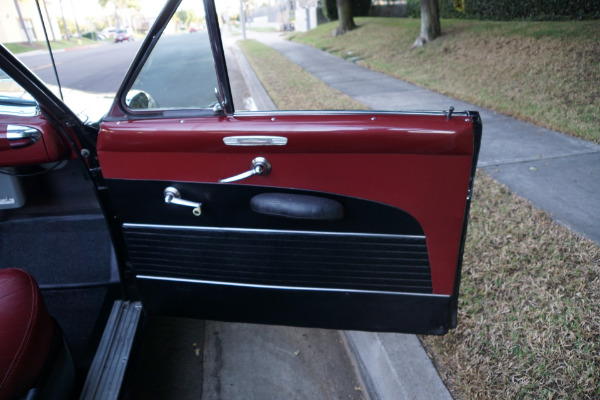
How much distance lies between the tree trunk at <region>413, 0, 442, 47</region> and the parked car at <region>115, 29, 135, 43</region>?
10548mm

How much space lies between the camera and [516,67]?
7762 millimetres

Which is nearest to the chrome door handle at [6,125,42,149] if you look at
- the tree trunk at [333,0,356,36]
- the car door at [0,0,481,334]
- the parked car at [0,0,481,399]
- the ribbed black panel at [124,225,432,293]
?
the parked car at [0,0,481,399]

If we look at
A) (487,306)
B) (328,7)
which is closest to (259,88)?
(487,306)

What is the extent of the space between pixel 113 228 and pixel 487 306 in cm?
201

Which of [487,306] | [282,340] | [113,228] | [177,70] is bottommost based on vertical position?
[282,340]

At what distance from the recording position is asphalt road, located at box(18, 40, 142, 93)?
6.40 ft

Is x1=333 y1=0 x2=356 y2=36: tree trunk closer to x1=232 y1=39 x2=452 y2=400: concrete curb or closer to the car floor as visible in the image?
the car floor

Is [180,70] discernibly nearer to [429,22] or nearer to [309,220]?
[309,220]

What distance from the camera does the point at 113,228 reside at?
2.15 m

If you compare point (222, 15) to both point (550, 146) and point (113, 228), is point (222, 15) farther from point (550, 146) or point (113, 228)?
point (550, 146)

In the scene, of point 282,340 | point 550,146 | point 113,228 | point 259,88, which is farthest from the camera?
point 259,88

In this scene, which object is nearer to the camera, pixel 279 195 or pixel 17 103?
pixel 279 195

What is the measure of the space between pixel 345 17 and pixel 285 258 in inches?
677

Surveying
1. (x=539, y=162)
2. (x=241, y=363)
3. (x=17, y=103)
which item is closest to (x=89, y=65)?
(x=17, y=103)
